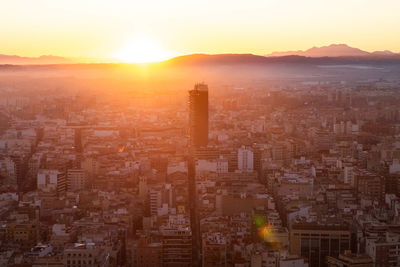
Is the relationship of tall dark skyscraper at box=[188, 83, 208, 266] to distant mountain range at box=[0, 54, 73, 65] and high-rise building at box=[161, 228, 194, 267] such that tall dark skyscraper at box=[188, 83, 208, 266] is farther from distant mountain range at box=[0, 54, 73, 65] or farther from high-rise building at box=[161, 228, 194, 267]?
distant mountain range at box=[0, 54, 73, 65]

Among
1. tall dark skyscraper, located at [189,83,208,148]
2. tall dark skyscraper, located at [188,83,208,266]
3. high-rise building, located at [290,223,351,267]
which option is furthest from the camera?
tall dark skyscraper, located at [189,83,208,148]

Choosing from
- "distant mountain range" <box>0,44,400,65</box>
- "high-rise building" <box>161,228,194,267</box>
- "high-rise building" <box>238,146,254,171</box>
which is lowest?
"high-rise building" <box>238,146,254,171</box>

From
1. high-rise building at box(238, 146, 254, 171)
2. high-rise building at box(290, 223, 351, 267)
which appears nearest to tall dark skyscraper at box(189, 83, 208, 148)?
high-rise building at box(238, 146, 254, 171)

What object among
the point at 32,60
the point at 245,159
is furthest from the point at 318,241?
the point at 32,60

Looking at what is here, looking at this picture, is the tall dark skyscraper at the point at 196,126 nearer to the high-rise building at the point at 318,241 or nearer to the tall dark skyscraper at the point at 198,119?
the tall dark skyscraper at the point at 198,119

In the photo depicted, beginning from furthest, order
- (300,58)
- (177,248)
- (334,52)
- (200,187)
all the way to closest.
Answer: (300,58), (334,52), (200,187), (177,248)

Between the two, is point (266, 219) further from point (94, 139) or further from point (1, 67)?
point (1, 67)

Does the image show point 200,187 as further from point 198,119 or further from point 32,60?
point 32,60
